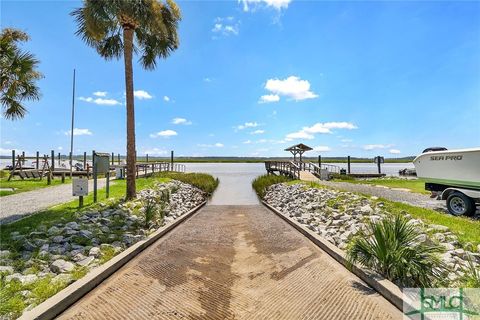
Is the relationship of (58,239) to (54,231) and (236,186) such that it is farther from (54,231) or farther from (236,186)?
(236,186)

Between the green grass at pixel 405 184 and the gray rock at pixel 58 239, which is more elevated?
the green grass at pixel 405 184

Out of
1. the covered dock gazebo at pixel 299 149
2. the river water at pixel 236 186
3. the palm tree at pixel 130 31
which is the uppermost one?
the palm tree at pixel 130 31

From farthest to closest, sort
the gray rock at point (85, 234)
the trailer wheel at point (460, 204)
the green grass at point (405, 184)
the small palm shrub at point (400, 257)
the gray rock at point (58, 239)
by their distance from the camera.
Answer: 1. the green grass at point (405, 184)
2. the trailer wheel at point (460, 204)
3. the gray rock at point (85, 234)
4. the gray rock at point (58, 239)
5. the small palm shrub at point (400, 257)

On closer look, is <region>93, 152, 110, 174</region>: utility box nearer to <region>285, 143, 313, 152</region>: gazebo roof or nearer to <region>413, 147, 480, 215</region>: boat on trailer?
<region>413, 147, 480, 215</region>: boat on trailer

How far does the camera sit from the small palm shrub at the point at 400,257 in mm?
4332

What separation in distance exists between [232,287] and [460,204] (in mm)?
8435

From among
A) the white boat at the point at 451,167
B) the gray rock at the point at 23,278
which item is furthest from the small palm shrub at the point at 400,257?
the white boat at the point at 451,167

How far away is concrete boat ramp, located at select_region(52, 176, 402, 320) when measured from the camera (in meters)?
3.81

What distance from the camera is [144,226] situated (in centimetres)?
826

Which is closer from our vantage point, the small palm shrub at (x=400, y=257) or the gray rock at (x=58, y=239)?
the small palm shrub at (x=400, y=257)

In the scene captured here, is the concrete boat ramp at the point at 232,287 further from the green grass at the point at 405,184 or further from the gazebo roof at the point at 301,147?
the gazebo roof at the point at 301,147

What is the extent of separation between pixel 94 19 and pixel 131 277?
9185mm

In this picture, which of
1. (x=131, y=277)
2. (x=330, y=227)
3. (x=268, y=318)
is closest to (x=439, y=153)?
(x=330, y=227)

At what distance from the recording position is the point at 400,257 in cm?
446
